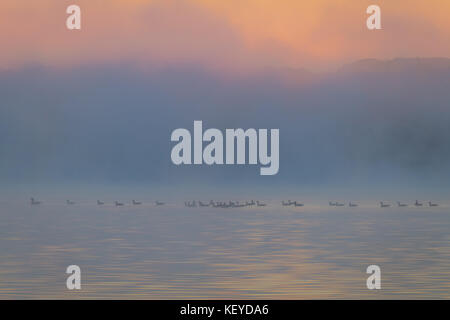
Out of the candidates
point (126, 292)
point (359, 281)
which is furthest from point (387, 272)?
point (126, 292)

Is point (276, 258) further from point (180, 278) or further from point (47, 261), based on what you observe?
point (47, 261)

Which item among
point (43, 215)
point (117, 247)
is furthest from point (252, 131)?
point (43, 215)

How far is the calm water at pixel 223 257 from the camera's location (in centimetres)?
2769

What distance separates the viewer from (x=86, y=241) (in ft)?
123

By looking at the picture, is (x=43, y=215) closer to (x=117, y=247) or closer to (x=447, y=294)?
(x=117, y=247)

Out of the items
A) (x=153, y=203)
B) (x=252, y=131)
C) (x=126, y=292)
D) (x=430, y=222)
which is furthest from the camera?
(x=153, y=203)

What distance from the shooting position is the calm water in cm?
2769

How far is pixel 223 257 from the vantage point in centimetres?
3325

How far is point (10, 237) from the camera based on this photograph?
3916 cm

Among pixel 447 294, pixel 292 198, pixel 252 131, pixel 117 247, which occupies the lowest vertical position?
pixel 447 294

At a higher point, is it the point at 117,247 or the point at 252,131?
the point at 252,131

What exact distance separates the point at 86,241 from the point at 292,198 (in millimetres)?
27713

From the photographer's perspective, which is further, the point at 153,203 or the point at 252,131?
the point at 153,203

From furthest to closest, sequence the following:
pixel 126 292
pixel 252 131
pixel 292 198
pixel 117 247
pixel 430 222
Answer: pixel 292 198, pixel 430 222, pixel 117 247, pixel 252 131, pixel 126 292
